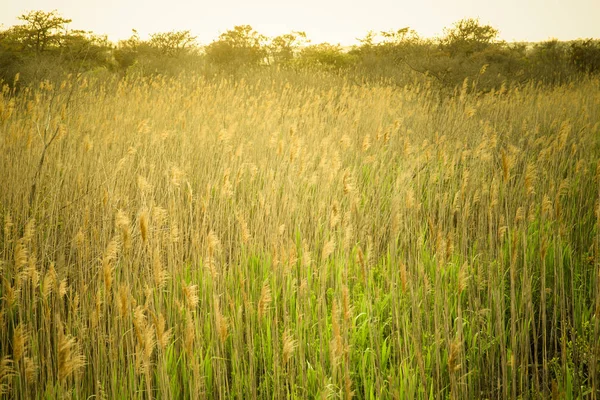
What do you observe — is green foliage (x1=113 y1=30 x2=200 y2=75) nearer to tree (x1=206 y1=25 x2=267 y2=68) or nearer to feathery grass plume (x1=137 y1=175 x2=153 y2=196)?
tree (x1=206 y1=25 x2=267 y2=68)

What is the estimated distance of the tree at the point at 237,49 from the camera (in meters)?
16.1

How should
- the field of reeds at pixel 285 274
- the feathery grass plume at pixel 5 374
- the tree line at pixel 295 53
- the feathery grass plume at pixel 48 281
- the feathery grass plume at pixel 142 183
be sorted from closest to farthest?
the feathery grass plume at pixel 5 374 < the feathery grass plume at pixel 48 281 < the field of reeds at pixel 285 274 < the feathery grass plume at pixel 142 183 < the tree line at pixel 295 53

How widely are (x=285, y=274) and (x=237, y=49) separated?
1594cm

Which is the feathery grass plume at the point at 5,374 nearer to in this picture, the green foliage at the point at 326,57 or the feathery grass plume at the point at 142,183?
the feathery grass plume at the point at 142,183

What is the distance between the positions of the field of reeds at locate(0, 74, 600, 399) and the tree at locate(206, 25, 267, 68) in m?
11.3

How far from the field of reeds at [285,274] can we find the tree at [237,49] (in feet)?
37.1

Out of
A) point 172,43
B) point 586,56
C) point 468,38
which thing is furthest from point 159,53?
point 586,56

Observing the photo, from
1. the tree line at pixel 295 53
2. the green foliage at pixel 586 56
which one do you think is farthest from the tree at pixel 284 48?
the green foliage at pixel 586 56

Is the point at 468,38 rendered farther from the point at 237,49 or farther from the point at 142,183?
the point at 142,183

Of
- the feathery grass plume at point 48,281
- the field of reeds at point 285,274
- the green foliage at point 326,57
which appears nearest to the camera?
the feathery grass plume at point 48,281

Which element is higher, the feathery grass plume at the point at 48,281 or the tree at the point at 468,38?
the tree at the point at 468,38

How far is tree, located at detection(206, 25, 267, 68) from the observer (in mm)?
16141

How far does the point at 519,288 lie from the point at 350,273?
1.00 metres

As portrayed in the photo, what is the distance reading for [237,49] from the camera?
16141 millimetres
